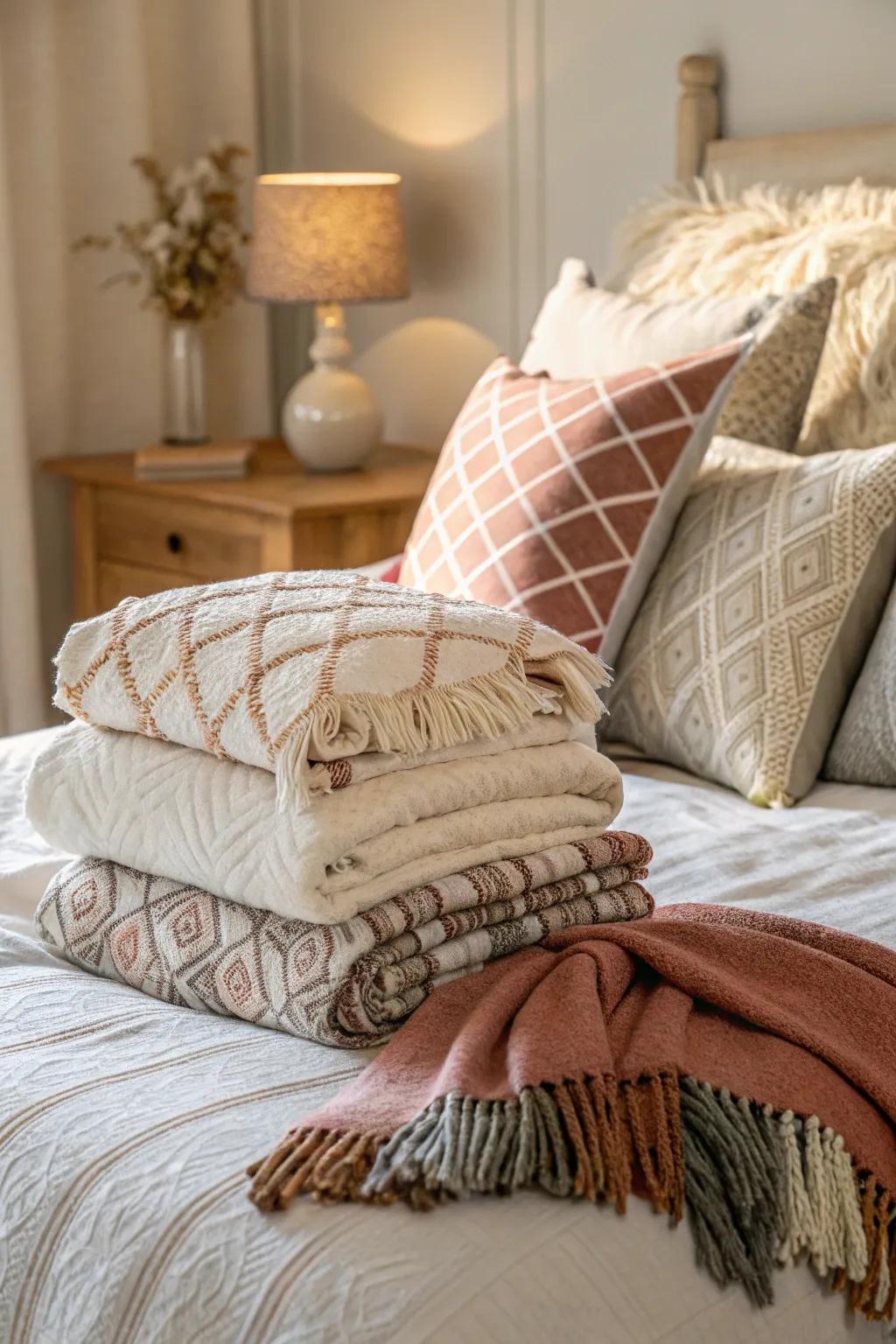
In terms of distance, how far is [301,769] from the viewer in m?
0.93

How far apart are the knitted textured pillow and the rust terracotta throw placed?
39.1 inches

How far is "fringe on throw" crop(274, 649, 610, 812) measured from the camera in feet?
3.05

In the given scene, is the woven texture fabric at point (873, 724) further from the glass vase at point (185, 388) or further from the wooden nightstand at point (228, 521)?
the glass vase at point (185, 388)

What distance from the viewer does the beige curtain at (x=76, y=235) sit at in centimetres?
296

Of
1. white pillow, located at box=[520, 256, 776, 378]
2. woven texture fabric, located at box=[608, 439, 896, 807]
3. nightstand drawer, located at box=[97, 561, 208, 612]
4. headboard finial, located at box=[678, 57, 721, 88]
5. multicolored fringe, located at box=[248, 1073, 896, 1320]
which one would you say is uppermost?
headboard finial, located at box=[678, 57, 721, 88]

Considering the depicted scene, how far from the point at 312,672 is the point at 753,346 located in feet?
3.47

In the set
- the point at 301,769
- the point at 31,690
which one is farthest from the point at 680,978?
the point at 31,690

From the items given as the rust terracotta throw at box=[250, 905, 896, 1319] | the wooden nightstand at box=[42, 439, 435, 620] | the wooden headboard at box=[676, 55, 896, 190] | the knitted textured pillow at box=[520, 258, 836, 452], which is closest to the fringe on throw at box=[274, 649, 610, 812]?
the rust terracotta throw at box=[250, 905, 896, 1319]

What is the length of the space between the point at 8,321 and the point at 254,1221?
7.85 feet

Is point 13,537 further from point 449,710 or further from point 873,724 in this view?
point 449,710

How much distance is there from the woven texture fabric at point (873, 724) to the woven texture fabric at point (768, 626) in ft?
0.07

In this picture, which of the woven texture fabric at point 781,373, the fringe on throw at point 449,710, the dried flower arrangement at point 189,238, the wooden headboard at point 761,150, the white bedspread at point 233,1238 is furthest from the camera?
the dried flower arrangement at point 189,238

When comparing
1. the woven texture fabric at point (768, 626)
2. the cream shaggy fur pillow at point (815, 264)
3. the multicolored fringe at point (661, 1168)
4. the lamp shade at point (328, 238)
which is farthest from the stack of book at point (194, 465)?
the multicolored fringe at point (661, 1168)

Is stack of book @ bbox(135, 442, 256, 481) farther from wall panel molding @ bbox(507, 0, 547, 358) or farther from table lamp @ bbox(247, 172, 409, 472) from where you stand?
wall panel molding @ bbox(507, 0, 547, 358)
